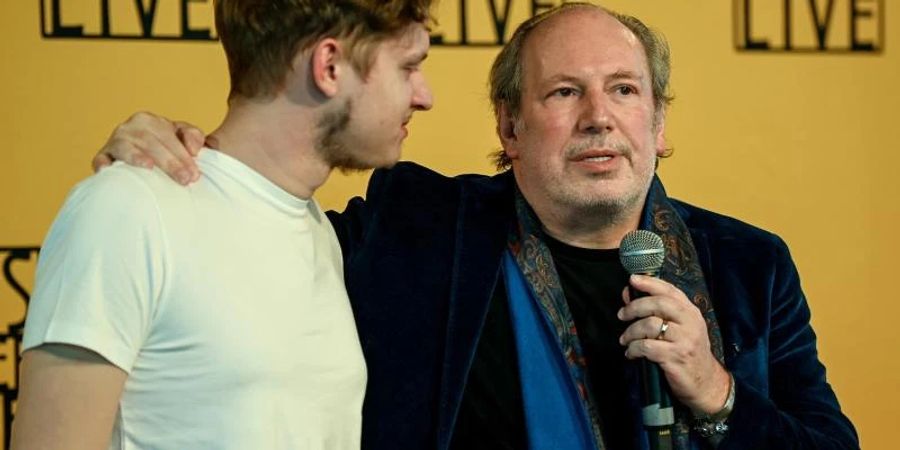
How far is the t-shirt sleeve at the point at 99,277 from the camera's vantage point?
1.13m

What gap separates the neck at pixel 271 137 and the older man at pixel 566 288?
1.11 feet

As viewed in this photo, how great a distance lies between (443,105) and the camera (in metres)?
2.26

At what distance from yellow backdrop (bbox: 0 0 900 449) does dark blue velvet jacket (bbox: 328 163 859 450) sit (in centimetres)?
48

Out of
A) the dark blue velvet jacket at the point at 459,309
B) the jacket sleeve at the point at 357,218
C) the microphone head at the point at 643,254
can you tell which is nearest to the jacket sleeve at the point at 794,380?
the dark blue velvet jacket at the point at 459,309

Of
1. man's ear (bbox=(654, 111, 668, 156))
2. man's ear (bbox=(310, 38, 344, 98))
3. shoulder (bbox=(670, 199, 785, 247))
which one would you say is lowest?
shoulder (bbox=(670, 199, 785, 247))

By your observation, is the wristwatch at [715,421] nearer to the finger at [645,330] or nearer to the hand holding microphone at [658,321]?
the hand holding microphone at [658,321]

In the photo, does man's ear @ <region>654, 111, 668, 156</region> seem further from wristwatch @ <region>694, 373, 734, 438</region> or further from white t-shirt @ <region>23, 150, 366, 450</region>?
white t-shirt @ <region>23, 150, 366, 450</region>

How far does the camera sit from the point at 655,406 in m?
1.45

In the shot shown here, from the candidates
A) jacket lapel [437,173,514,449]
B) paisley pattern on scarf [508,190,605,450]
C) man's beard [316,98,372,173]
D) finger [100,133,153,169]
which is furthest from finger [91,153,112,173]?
paisley pattern on scarf [508,190,605,450]

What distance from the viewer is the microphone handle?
1.44 meters

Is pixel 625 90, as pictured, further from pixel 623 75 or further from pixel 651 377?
pixel 651 377

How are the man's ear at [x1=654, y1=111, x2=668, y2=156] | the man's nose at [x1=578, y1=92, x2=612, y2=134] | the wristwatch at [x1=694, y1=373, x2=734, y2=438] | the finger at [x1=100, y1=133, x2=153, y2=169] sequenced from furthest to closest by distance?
1. the man's ear at [x1=654, y1=111, x2=668, y2=156]
2. the man's nose at [x1=578, y1=92, x2=612, y2=134]
3. the wristwatch at [x1=694, y1=373, x2=734, y2=438]
4. the finger at [x1=100, y1=133, x2=153, y2=169]

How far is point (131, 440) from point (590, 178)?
2.50 feet

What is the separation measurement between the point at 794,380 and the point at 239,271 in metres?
0.82
